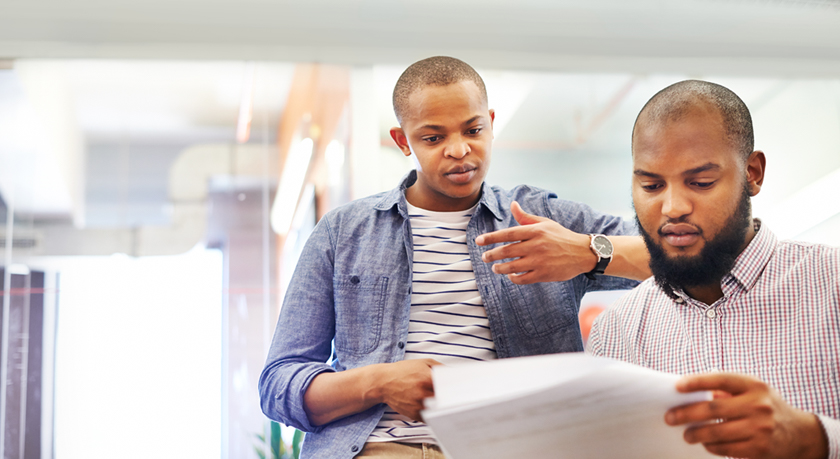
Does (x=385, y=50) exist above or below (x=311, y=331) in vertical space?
above

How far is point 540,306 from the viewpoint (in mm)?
1559

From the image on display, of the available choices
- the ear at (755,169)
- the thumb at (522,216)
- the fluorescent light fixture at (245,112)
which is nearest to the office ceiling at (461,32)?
the fluorescent light fixture at (245,112)

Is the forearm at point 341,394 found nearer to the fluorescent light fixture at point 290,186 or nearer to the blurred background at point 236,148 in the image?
the blurred background at point 236,148

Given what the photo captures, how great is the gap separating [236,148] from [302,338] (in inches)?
98.3

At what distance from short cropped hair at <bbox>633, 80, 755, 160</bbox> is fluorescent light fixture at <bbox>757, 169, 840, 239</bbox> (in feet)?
9.03

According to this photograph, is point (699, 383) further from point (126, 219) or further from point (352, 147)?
point (126, 219)

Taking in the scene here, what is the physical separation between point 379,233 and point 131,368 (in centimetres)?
240

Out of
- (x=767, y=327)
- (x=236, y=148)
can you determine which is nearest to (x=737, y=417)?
(x=767, y=327)

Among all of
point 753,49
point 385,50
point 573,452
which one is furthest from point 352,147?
point 573,452

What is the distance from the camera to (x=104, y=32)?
3240mm

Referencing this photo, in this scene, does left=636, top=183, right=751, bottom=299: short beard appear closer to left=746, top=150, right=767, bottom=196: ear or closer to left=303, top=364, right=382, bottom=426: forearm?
left=746, top=150, right=767, bottom=196: ear

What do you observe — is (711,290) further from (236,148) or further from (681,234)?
(236,148)

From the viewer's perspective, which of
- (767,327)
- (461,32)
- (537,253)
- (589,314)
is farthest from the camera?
(589,314)

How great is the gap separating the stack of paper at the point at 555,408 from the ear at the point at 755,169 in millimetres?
490
